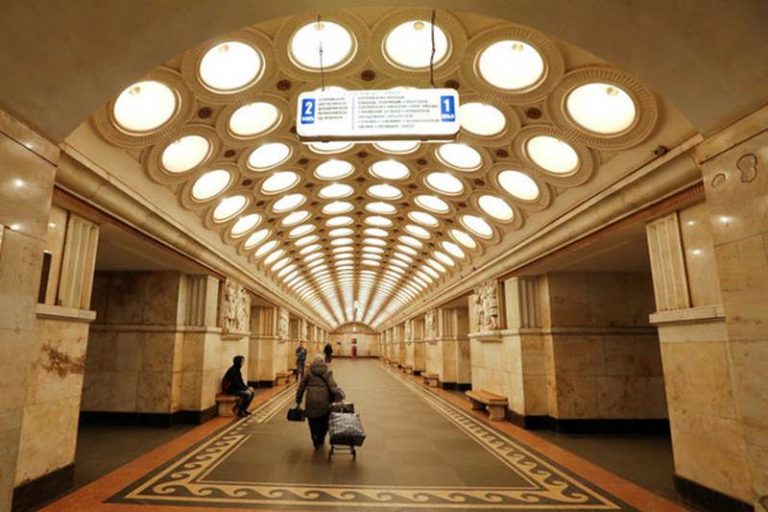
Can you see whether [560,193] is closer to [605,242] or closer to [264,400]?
[605,242]

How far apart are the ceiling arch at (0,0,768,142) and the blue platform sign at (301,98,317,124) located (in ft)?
2.07

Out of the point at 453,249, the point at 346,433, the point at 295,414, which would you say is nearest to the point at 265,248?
the point at 453,249

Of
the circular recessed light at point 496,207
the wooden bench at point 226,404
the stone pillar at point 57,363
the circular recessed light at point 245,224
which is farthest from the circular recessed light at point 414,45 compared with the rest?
the wooden bench at point 226,404

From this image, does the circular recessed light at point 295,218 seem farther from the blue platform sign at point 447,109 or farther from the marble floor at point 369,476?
the blue platform sign at point 447,109

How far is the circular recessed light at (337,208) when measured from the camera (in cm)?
1257

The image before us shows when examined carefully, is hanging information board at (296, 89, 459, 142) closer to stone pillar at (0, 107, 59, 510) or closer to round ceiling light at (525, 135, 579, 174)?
stone pillar at (0, 107, 59, 510)

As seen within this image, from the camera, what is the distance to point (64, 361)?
5.00 m

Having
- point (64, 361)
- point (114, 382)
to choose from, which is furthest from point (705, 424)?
point (114, 382)

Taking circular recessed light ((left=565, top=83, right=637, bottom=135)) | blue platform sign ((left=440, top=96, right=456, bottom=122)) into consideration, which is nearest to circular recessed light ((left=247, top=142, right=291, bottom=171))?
circular recessed light ((left=565, top=83, right=637, bottom=135))

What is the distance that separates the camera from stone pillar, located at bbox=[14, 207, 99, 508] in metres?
4.59

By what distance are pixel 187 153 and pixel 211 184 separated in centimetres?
129

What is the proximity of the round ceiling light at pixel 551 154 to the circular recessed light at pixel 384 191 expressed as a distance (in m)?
4.26

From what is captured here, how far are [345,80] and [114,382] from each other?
25.2 ft

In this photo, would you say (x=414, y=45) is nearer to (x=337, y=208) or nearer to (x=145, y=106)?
(x=145, y=106)
